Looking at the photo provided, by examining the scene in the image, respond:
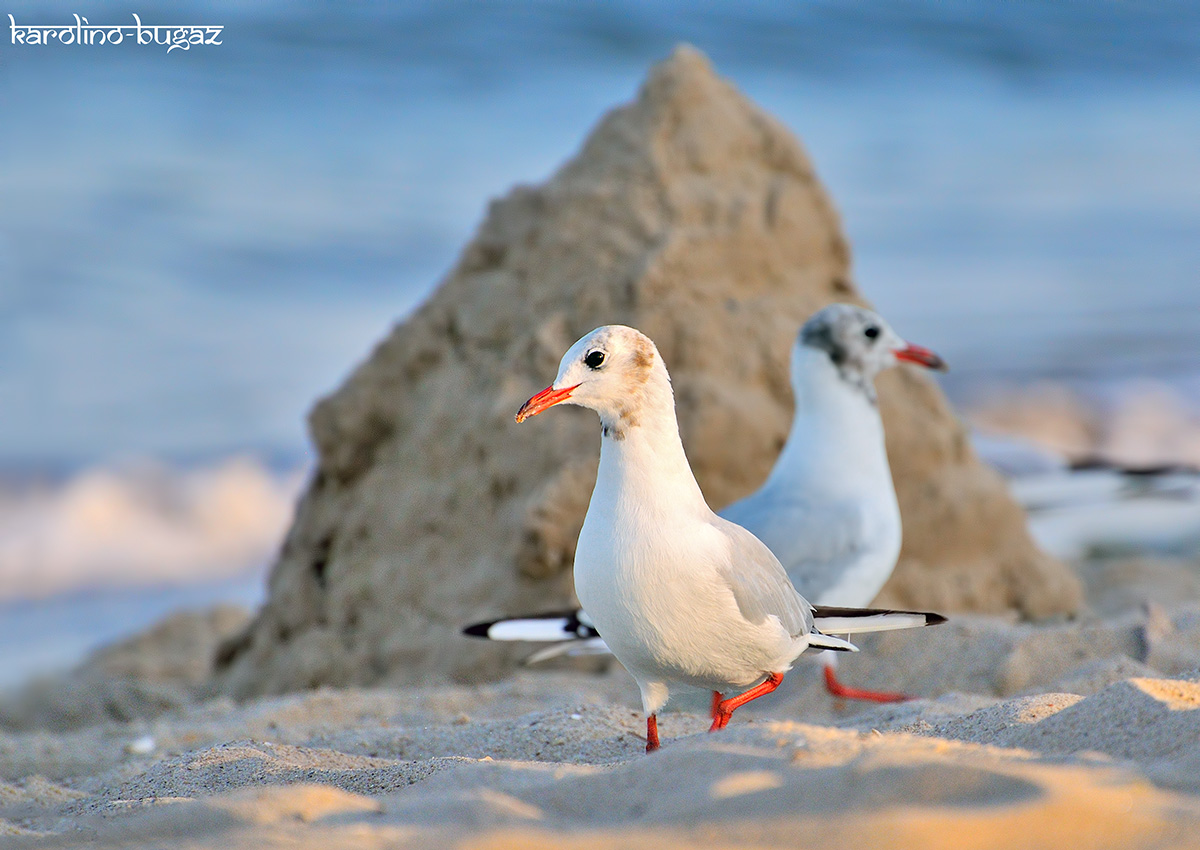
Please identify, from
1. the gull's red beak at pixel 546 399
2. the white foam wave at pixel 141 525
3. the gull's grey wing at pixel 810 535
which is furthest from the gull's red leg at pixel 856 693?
the white foam wave at pixel 141 525

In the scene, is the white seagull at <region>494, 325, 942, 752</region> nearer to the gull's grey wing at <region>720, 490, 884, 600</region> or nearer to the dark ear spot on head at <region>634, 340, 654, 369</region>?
the dark ear spot on head at <region>634, 340, 654, 369</region>

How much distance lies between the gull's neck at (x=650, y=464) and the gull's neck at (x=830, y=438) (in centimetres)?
152

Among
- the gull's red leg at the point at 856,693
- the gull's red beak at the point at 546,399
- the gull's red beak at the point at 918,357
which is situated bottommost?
the gull's red leg at the point at 856,693

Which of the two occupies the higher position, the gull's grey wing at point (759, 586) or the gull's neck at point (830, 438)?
the gull's neck at point (830, 438)

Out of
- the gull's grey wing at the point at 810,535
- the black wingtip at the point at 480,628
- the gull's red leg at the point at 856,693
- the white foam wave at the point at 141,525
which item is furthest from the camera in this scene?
the white foam wave at the point at 141,525

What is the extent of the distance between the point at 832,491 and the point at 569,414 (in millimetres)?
1318

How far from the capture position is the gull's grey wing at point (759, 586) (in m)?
2.67

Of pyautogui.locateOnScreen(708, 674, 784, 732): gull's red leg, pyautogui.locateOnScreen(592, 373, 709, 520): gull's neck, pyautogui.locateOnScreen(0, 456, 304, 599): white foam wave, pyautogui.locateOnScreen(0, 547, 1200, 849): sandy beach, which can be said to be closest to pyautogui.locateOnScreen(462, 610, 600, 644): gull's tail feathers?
pyautogui.locateOnScreen(0, 547, 1200, 849): sandy beach

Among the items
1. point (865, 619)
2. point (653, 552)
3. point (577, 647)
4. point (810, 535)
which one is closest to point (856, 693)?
point (810, 535)

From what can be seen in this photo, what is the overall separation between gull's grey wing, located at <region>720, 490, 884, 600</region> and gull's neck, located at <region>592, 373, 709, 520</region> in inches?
48.5

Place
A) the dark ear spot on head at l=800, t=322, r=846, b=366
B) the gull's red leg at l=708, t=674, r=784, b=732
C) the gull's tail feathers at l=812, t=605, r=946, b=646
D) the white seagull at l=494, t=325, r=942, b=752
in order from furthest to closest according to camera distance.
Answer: the dark ear spot on head at l=800, t=322, r=846, b=366 → the gull's tail feathers at l=812, t=605, r=946, b=646 → the gull's red leg at l=708, t=674, r=784, b=732 → the white seagull at l=494, t=325, r=942, b=752

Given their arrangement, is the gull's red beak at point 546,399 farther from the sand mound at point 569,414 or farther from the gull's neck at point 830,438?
the sand mound at point 569,414

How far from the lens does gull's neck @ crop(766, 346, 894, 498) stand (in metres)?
4.18

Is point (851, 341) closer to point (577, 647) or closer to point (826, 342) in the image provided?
point (826, 342)
